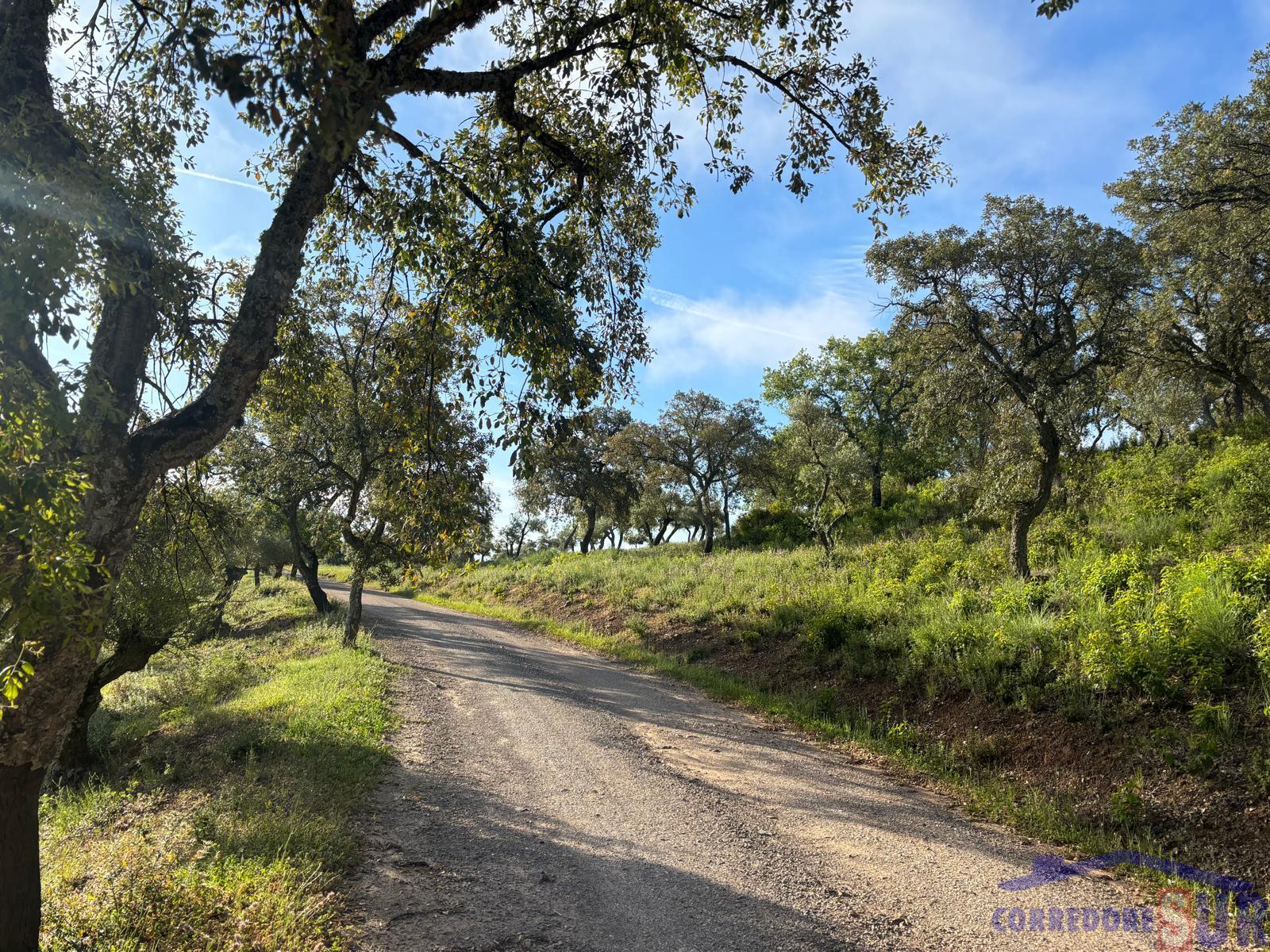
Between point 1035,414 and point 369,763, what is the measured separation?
45.1 ft

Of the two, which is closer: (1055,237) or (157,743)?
(157,743)

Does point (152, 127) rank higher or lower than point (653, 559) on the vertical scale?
higher

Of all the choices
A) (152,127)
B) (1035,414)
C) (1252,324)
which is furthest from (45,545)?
(1252,324)

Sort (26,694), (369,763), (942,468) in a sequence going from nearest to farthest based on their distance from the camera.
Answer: (26,694), (369,763), (942,468)

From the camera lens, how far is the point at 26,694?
3693 mm

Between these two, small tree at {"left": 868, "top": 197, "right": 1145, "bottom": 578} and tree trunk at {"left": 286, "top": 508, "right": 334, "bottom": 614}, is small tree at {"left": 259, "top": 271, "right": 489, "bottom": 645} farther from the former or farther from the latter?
tree trunk at {"left": 286, "top": 508, "right": 334, "bottom": 614}

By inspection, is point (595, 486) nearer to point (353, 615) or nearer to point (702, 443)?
point (702, 443)

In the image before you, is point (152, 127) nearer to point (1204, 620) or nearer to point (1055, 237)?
point (1204, 620)

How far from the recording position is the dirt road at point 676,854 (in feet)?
14.6

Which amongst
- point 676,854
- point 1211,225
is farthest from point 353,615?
point 1211,225

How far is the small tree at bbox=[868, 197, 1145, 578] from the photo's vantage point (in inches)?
505

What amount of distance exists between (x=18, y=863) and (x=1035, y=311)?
16755mm

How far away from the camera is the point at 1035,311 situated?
44.2 ft

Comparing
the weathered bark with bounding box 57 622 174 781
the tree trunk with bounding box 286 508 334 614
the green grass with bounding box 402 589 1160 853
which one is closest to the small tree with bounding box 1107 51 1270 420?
the green grass with bounding box 402 589 1160 853
